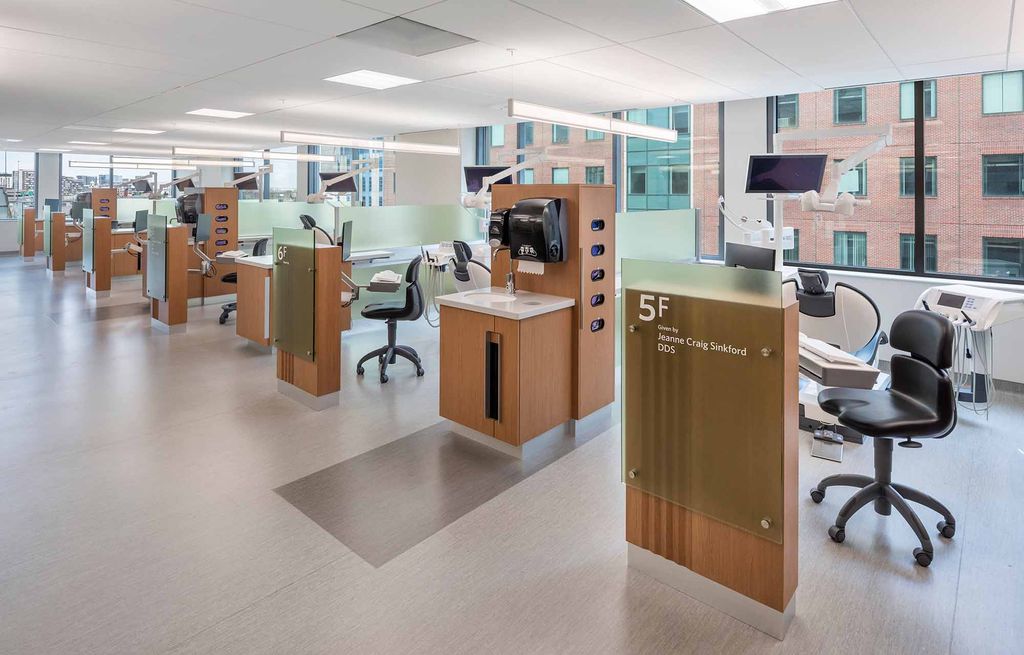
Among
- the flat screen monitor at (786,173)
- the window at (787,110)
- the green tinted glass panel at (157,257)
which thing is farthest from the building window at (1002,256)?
the green tinted glass panel at (157,257)

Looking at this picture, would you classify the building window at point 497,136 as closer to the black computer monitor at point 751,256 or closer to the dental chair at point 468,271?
the dental chair at point 468,271

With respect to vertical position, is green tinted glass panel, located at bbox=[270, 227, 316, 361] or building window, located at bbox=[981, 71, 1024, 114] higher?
building window, located at bbox=[981, 71, 1024, 114]

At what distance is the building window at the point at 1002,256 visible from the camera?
210 inches

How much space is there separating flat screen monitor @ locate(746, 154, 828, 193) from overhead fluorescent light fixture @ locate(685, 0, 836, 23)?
3.86ft

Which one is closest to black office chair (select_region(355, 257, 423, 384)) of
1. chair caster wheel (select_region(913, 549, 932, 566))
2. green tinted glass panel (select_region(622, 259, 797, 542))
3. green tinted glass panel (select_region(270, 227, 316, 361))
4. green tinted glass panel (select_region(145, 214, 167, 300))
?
green tinted glass panel (select_region(270, 227, 316, 361))

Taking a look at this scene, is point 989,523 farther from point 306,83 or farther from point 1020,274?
point 306,83

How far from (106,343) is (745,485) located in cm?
619

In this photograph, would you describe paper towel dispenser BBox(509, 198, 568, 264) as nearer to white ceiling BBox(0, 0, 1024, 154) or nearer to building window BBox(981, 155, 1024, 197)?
white ceiling BBox(0, 0, 1024, 154)

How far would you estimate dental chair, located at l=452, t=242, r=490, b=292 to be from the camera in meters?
5.46

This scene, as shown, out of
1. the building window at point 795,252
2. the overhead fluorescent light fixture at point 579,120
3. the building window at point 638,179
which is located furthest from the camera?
the building window at point 638,179

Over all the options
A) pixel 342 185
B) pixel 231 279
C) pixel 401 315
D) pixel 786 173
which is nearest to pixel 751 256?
pixel 786 173

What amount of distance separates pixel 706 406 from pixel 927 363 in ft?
4.50

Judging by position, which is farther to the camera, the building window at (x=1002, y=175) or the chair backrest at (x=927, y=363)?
the building window at (x=1002, y=175)

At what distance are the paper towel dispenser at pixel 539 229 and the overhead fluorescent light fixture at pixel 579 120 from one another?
4.18 ft
